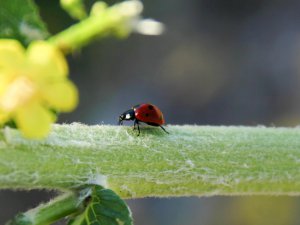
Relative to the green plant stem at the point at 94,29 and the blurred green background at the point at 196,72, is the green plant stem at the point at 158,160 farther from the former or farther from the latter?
the blurred green background at the point at 196,72

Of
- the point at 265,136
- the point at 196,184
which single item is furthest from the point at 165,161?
the point at 265,136

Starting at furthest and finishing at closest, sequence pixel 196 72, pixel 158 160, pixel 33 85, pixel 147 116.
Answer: pixel 196 72 → pixel 147 116 → pixel 158 160 → pixel 33 85

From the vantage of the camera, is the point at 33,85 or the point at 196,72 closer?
the point at 33,85

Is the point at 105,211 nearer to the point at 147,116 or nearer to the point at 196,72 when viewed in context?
the point at 147,116

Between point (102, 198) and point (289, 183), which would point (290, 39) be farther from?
point (102, 198)

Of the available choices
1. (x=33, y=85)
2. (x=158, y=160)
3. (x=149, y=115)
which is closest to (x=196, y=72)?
(x=149, y=115)

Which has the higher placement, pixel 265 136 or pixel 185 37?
pixel 185 37

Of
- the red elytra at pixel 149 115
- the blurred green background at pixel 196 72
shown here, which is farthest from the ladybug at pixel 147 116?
the blurred green background at pixel 196 72

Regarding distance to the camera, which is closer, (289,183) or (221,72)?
(289,183)
